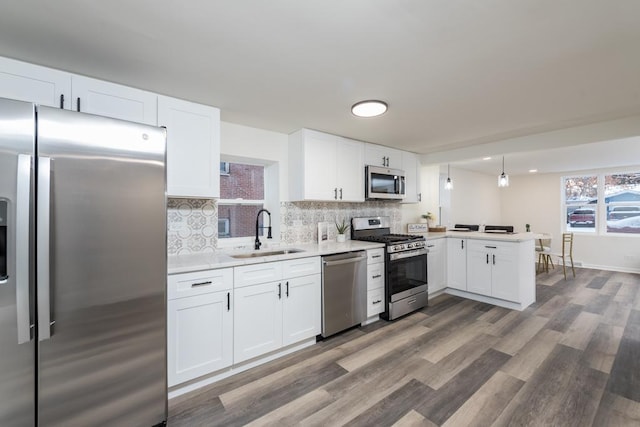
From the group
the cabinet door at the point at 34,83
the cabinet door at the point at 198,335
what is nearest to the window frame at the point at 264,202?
the cabinet door at the point at 198,335

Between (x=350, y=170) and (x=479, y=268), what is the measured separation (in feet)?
7.69

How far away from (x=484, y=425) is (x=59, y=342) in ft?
7.88

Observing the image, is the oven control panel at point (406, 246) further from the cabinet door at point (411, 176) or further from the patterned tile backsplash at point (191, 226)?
the patterned tile backsplash at point (191, 226)

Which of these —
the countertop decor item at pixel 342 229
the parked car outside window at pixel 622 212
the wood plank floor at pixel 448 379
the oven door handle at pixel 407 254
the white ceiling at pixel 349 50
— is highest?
the white ceiling at pixel 349 50

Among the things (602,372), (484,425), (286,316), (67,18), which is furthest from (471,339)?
(67,18)

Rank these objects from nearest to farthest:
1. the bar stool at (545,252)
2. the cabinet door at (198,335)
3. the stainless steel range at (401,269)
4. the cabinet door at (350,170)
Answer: the cabinet door at (198,335) → the stainless steel range at (401,269) → the cabinet door at (350,170) → the bar stool at (545,252)

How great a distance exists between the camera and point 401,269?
337 cm

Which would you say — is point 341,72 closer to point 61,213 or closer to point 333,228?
point 61,213

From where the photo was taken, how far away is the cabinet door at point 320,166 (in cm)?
304

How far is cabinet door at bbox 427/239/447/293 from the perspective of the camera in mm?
3889

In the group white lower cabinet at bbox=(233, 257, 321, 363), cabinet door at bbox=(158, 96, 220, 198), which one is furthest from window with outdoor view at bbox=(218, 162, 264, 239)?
white lower cabinet at bbox=(233, 257, 321, 363)

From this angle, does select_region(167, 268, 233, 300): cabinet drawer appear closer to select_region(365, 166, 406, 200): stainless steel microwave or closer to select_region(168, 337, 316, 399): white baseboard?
select_region(168, 337, 316, 399): white baseboard

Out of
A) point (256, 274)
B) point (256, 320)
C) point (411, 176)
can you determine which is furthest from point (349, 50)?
point (411, 176)

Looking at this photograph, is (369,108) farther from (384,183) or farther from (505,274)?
(505,274)
